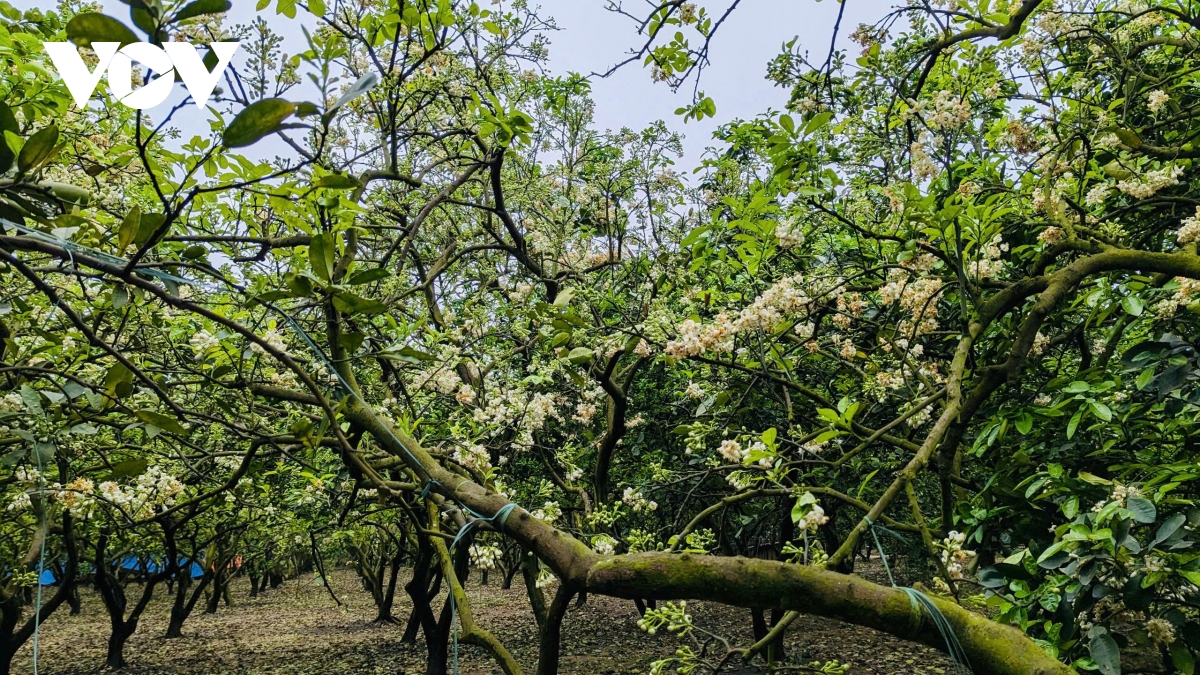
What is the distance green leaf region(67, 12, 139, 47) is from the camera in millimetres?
841

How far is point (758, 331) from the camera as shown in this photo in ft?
9.49

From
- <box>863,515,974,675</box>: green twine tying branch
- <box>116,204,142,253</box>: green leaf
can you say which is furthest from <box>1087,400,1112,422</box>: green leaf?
<box>116,204,142,253</box>: green leaf

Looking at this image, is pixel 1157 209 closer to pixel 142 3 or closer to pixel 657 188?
pixel 142 3

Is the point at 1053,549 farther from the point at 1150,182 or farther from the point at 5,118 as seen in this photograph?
the point at 5,118

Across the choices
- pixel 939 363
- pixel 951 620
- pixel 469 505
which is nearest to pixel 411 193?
pixel 939 363

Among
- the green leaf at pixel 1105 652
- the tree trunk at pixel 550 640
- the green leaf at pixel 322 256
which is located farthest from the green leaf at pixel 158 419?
the tree trunk at pixel 550 640

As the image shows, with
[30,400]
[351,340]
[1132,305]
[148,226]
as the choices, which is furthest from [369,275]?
[1132,305]

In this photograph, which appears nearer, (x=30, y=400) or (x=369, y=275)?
(x=369, y=275)

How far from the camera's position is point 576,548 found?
4.30 feet

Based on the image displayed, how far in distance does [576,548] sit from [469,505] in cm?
41

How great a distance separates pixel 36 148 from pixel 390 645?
10900 millimetres

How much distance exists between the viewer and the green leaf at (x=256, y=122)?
92cm

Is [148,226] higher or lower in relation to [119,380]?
higher

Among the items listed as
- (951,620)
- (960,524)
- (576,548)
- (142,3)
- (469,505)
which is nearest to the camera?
(142,3)
